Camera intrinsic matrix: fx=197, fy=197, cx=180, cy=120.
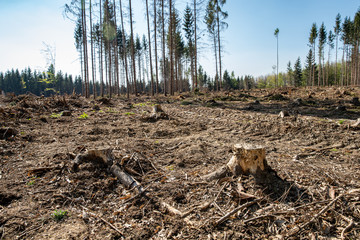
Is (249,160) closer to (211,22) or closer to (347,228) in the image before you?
(347,228)

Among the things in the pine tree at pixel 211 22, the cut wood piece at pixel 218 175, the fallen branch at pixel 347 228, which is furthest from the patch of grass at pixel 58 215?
the pine tree at pixel 211 22

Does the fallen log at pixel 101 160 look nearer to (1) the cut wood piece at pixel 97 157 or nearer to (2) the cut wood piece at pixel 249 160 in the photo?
(1) the cut wood piece at pixel 97 157

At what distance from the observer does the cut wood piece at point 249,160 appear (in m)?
2.80

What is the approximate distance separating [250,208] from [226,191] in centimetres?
40

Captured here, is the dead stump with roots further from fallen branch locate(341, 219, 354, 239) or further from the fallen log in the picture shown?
the fallen log

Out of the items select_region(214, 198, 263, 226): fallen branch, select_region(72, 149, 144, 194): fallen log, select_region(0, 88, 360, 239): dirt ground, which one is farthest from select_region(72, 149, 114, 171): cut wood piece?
select_region(214, 198, 263, 226): fallen branch

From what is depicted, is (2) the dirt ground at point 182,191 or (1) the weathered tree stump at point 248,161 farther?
(1) the weathered tree stump at point 248,161

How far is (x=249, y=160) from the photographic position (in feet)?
9.32

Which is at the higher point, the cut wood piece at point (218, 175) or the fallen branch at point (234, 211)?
the cut wood piece at point (218, 175)

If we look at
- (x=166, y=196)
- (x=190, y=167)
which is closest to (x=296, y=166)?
(x=190, y=167)

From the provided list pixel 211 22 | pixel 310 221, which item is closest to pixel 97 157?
pixel 310 221

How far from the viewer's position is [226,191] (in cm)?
274

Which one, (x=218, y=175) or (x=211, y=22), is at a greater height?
(x=211, y=22)

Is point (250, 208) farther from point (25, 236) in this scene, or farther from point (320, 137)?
point (320, 137)
